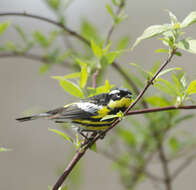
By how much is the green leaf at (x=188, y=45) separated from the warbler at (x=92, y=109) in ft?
1.10

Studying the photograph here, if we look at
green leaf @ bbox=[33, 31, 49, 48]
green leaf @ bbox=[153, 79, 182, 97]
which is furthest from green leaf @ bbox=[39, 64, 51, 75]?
green leaf @ bbox=[153, 79, 182, 97]

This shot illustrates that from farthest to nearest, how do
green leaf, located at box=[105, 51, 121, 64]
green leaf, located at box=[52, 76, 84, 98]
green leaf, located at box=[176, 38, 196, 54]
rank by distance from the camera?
green leaf, located at box=[105, 51, 121, 64] < green leaf, located at box=[52, 76, 84, 98] < green leaf, located at box=[176, 38, 196, 54]

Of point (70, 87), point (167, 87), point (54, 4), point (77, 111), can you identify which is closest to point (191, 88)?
point (167, 87)

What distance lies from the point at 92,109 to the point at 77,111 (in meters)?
0.05

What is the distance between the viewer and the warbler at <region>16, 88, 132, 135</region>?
101cm

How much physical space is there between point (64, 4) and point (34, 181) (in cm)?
235

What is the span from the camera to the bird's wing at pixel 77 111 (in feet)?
A: 3.35

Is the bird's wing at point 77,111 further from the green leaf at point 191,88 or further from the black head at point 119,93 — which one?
the green leaf at point 191,88

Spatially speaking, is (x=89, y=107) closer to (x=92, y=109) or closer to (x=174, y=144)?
(x=92, y=109)

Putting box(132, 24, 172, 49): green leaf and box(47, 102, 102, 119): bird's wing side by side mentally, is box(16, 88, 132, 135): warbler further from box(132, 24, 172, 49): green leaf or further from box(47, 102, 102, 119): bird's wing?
box(132, 24, 172, 49): green leaf

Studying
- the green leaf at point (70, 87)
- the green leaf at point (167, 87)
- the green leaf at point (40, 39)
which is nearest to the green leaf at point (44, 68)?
the green leaf at point (40, 39)

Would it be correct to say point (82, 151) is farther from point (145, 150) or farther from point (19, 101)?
point (19, 101)

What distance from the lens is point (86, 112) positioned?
1.02 m

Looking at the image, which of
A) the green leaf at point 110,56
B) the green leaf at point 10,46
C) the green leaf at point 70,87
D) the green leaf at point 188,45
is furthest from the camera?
the green leaf at point 10,46
